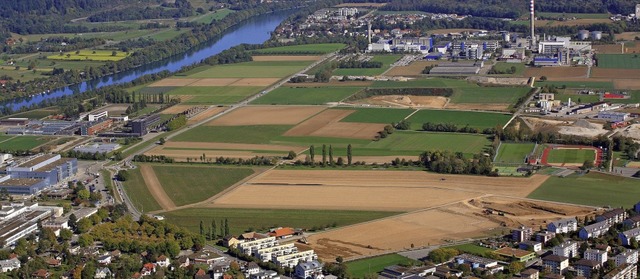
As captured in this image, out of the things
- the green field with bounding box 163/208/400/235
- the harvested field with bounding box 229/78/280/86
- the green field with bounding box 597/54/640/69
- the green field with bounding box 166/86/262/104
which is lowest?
the green field with bounding box 163/208/400/235

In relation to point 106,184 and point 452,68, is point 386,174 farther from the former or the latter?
point 452,68

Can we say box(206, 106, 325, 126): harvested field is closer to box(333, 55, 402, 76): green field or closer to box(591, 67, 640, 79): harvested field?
box(333, 55, 402, 76): green field

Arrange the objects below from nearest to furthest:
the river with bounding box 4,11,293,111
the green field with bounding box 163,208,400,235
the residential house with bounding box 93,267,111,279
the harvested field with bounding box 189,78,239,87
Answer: the residential house with bounding box 93,267,111,279 → the green field with bounding box 163,208,400,235 → the harvested field with bounding box 189,78,239,87 → the river with bounding box 4,11,293,111

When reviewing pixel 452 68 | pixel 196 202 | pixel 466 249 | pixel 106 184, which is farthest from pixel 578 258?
pixel 452 68

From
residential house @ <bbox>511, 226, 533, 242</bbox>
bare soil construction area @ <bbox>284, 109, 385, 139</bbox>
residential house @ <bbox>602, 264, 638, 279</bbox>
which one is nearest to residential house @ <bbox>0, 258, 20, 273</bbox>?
residential house @ <bbox>511, 226, 533, 242</bbox>

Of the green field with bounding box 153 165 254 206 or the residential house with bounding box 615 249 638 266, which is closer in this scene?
the residential house with bounding box 615 249 638 266

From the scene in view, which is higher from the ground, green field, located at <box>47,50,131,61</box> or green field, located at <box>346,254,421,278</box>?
green field, located at <box>47,50,131,61</box>

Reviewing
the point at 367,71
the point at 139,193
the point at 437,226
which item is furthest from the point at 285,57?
the point at 437,226
